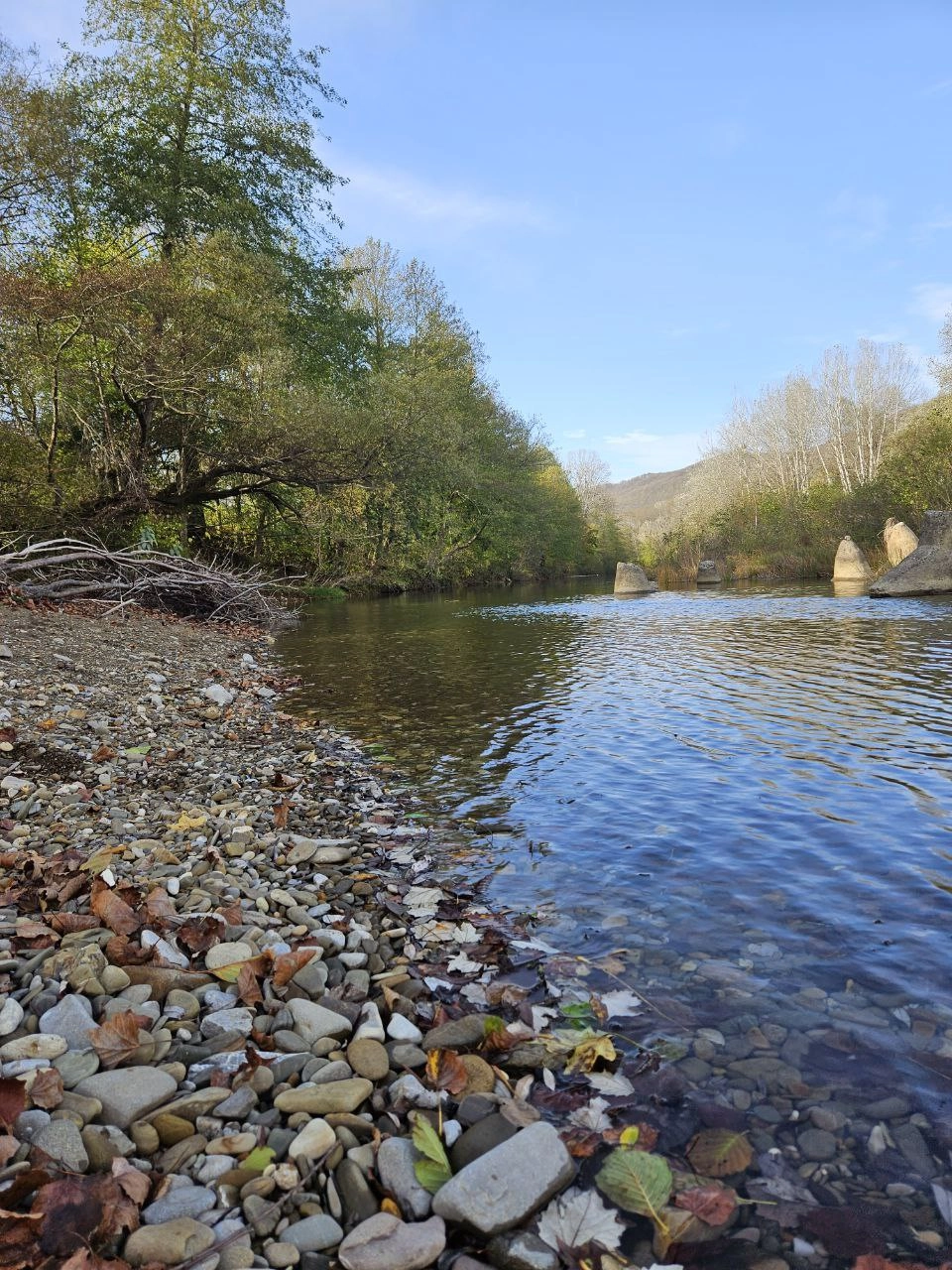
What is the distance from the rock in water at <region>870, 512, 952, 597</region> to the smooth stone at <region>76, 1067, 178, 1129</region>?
26.8 metres

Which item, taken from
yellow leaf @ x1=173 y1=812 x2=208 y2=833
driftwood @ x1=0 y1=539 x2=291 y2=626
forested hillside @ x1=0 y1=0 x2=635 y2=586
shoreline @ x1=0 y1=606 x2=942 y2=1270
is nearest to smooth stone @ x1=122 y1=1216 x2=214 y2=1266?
shoreline @ x1=0 y1=606 x2=942 y2=1270

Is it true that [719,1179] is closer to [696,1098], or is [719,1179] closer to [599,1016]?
[696,1098]

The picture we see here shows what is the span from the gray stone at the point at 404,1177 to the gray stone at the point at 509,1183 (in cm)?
4

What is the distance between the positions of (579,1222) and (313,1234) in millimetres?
745

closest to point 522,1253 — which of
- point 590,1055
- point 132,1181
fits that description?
point 590,1055

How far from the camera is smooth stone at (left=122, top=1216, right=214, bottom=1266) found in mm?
1720

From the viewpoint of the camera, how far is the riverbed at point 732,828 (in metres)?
2.90

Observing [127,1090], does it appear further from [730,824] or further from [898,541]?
[898,541]

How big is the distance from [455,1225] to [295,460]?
73.8 ft

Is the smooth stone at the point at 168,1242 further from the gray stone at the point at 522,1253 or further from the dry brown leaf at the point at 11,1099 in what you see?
the gray stone at the point at 522,1253

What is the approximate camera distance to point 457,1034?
281cm

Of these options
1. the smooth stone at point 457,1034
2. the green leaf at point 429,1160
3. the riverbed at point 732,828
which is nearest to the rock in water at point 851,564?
the riverbed at point 732,828

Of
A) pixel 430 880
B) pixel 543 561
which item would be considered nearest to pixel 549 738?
pixel 430 880

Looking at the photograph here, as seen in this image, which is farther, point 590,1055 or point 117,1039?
point 590,1055
